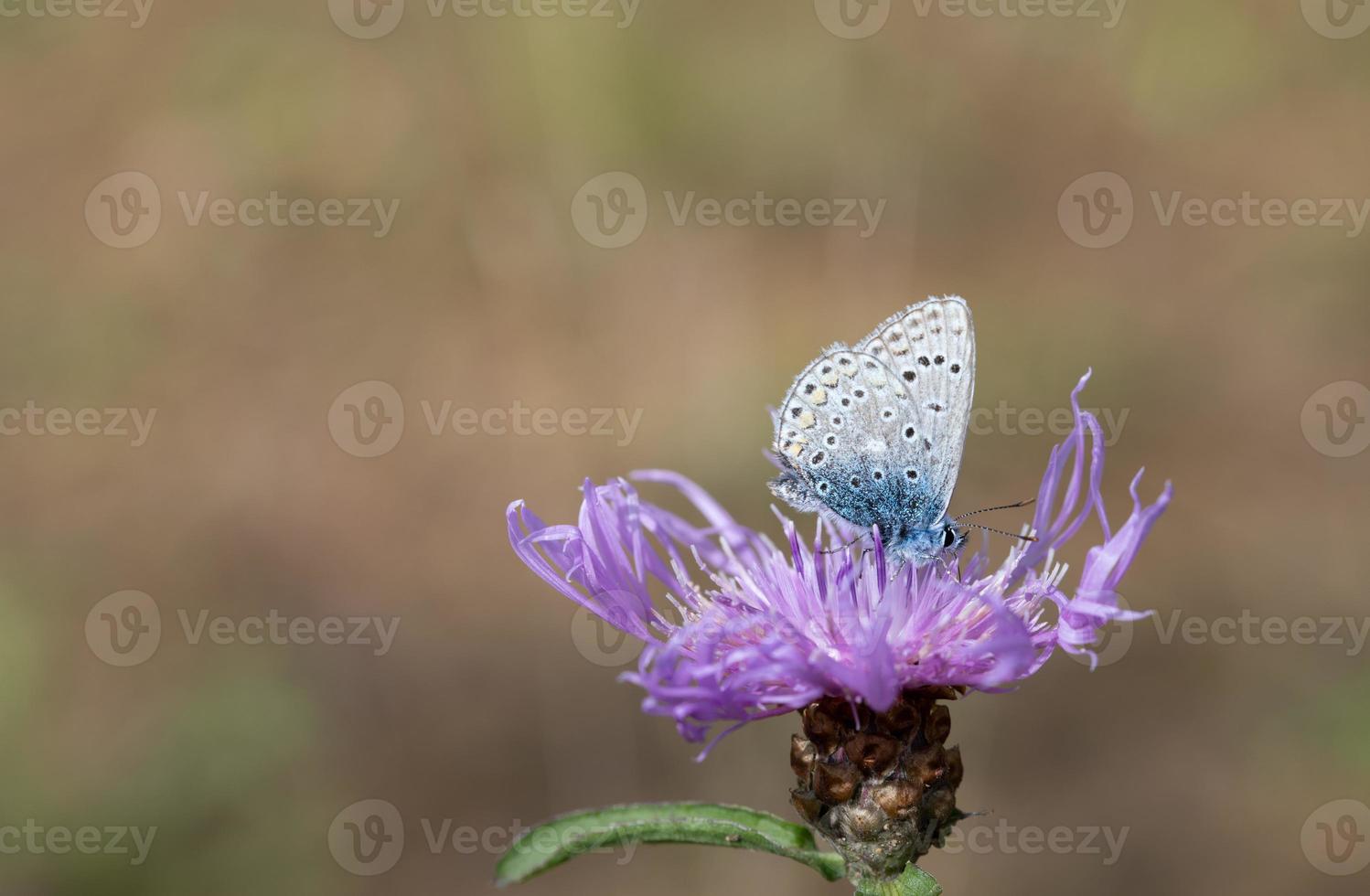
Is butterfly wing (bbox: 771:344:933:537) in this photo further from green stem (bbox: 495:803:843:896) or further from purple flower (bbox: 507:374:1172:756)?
green stem (bbox: 495:803:843:896)

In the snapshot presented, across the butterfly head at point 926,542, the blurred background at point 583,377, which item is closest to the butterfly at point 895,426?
the butterfly head at point 926,542

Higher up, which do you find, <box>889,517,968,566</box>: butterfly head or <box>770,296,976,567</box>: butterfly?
<box>770,296,976,567</box>: butterfly

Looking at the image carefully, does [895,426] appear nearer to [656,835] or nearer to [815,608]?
[815,608]

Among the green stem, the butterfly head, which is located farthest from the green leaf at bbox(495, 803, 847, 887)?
the butterfly head

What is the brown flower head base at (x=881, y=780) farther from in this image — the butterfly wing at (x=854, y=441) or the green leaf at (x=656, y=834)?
the butterfly wing at (x=854, y=441)

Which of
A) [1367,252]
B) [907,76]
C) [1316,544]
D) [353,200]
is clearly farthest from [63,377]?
[1367,252]

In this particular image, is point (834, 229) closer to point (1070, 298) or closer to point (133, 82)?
point (1070, 298)
